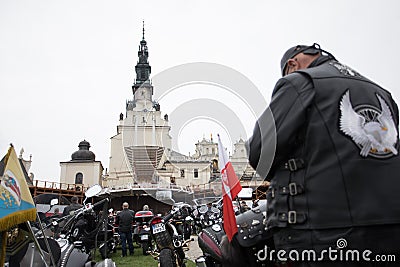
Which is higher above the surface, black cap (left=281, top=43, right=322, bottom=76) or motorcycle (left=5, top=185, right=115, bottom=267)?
black cap (left=281, top=43, right=322, bottom=76)

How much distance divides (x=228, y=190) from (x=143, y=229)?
1061cm

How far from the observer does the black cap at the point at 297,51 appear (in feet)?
8.00

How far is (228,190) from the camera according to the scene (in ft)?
8.46

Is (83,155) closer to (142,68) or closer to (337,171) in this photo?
(142,68)

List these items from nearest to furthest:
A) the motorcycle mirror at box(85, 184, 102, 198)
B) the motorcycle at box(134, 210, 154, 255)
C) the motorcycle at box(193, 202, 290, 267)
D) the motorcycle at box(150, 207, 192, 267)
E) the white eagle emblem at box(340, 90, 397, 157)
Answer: the white eagle emblem at box(340, 90, 397, 157) → the motorcycle at box(193, 202, 290, 267) → the motorcycle at box(150, 207, 192, 267) → the motorcycle mirror at box(85, 184, 102, 198) → the motorcycle at box(134, 210, 154, 255)

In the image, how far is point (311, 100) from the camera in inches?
78.7

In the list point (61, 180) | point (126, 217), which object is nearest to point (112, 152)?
point (61, 180)

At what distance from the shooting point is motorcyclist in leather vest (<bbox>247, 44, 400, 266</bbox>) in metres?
1.77

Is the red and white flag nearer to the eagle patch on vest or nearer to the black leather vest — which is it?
the black leather vest

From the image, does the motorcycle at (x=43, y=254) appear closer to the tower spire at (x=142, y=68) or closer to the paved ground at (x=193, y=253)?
the paved ground at (x=193, y=253)

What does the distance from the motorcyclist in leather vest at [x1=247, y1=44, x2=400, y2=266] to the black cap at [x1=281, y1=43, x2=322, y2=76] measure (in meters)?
0.27

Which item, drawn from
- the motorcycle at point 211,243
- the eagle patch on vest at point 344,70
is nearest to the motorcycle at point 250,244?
the motorcycle at point 211,243

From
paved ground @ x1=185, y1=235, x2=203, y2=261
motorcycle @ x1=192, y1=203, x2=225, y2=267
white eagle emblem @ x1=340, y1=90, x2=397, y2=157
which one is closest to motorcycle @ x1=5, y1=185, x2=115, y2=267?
motorcycle @ x1=192, y1=203, x2=225, y2=267

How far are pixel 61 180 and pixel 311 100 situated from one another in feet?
231
